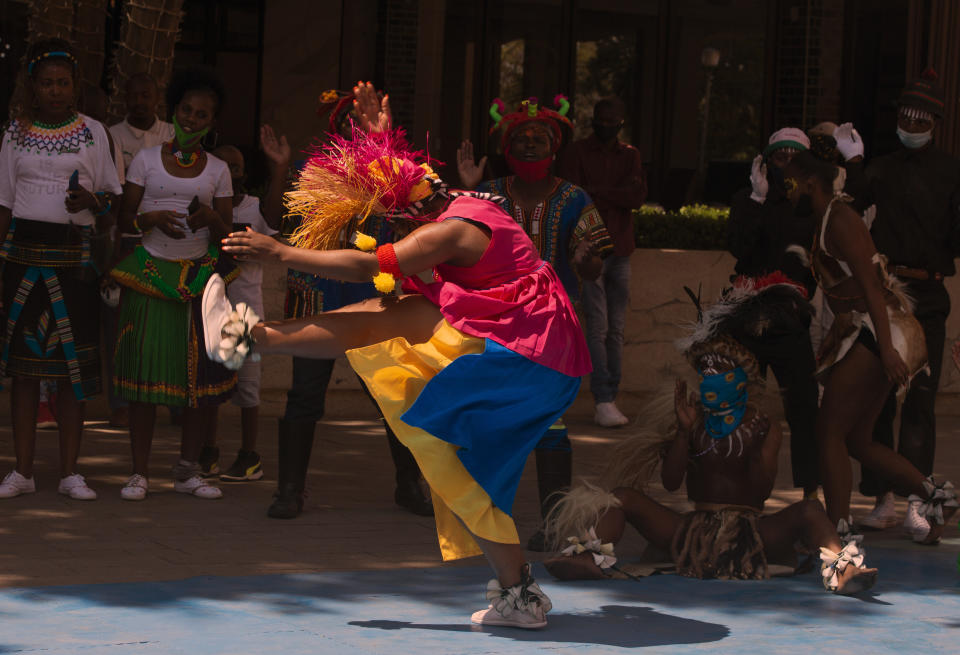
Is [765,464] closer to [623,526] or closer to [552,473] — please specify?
[623,526]

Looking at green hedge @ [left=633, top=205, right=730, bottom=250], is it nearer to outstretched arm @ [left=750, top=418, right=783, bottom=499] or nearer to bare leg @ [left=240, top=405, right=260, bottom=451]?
bare leg @ [left=240, top=405, right=260, bottom=451]

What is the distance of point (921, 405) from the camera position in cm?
769

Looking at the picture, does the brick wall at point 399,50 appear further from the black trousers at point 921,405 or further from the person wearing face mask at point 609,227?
the black trousers at point 921,405

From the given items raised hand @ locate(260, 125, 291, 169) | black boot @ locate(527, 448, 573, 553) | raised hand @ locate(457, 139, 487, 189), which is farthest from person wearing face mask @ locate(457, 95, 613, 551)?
raised hand @ locate(260, 125, 291, 169)

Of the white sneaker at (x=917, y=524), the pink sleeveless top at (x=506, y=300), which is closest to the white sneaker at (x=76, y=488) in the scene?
the pink sleeveless top at (x=506, y=300)

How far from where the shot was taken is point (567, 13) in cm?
1611

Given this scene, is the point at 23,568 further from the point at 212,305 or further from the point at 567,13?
the point at 567,13

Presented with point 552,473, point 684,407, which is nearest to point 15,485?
point 552,473

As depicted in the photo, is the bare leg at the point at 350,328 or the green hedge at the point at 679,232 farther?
the green hedge at the point at 679,232

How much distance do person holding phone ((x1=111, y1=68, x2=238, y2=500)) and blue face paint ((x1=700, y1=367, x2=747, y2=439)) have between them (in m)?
2.59

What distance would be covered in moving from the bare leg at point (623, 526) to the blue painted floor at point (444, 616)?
6 centimetres

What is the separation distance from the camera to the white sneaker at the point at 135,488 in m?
7.46

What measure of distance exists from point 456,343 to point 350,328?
37 cm

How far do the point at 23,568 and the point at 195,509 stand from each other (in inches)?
55.9
